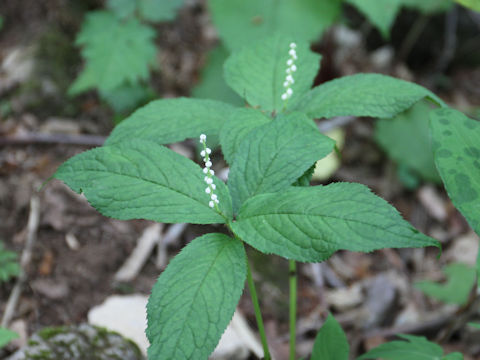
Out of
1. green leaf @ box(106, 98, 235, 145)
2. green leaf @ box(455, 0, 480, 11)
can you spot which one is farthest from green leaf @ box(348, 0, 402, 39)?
green leaf @ box(106, 98, 235, 145)

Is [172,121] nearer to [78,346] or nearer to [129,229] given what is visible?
[78,346]

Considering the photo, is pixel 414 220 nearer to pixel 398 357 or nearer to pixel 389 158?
pixel 389 158

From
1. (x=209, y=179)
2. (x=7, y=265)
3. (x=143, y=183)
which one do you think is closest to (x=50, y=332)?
(x=7, y=265)

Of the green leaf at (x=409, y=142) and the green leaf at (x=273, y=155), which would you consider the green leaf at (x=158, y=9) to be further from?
the green leaf at (x=273, y=155)

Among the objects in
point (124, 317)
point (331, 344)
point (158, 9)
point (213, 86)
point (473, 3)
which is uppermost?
point (158, 9)

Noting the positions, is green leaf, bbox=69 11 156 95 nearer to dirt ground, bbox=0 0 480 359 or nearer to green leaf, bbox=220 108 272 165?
dirt ground, bbox=0 0 480 359

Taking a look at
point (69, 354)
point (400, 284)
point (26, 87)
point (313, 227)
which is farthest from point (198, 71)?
point (313, 227)

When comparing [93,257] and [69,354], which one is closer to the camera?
[69,354]
